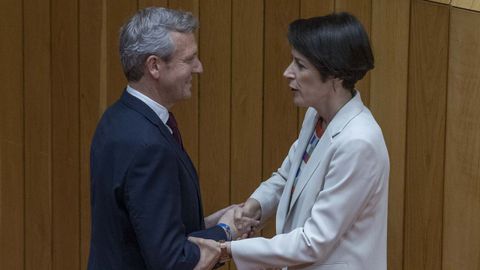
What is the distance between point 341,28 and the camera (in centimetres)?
253

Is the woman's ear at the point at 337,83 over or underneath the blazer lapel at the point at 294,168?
over

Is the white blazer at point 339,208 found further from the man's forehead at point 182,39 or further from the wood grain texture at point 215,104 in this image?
the wood grain texture at point 215,104

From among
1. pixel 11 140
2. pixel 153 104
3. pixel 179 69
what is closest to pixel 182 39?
pixel 179 69

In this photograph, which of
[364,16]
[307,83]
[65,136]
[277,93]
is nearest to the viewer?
[307,83]

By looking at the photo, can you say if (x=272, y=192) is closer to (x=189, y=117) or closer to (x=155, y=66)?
(x=155, y=66)

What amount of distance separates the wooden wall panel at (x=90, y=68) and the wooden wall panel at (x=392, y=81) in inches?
45.9

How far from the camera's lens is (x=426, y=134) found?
11.5 ft

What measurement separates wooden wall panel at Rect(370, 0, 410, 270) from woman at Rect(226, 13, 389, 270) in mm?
884

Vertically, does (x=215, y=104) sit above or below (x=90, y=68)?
below

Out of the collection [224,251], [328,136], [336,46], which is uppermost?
[336,46]

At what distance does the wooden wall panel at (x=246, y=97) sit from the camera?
369cm

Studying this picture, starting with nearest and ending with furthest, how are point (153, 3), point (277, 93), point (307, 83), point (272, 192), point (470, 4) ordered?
point (307, 83)
point (272, 192)
point (470, 4)
point (277, 93)
point (153, 3)

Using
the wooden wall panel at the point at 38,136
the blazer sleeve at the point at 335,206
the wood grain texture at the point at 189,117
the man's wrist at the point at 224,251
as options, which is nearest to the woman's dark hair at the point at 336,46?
the blazer sleeve at the point at 335,206

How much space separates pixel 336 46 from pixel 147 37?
53 centimetres
